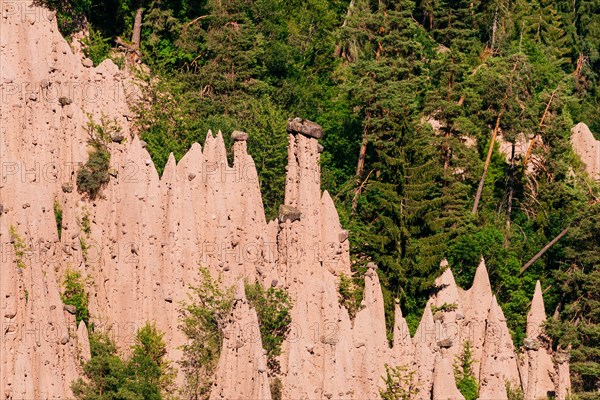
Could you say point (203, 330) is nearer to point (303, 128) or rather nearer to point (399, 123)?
point (303, 128)

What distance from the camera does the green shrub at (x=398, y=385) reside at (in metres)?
56.6

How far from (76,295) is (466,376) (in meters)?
13.0

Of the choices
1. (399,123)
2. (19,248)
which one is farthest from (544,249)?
(19,248)

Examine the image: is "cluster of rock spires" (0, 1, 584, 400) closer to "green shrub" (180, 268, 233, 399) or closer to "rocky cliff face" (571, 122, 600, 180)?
"green shrub" (180, 268, 233, 399)

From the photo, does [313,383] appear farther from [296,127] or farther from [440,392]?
[296,127]

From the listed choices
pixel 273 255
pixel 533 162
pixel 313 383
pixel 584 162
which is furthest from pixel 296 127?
pixel 584 162

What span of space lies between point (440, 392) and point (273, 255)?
740 cm

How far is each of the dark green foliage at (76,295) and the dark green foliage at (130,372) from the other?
99 cm

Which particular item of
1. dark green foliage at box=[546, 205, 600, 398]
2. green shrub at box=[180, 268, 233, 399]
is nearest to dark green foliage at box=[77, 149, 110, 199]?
green shrub at box=[180, 268, 233, 399]

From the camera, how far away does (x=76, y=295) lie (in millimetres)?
59000

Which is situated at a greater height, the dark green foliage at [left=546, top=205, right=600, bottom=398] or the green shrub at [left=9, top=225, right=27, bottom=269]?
the dark green foliage at [left=546, top=205, right=600, bottom=398]

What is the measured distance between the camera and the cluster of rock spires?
54.6 metres

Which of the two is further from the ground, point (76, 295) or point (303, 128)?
point (303, 128)

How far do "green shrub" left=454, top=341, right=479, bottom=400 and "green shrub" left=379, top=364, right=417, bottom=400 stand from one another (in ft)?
13.4
